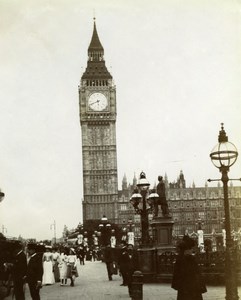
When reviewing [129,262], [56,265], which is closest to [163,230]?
[56,265]

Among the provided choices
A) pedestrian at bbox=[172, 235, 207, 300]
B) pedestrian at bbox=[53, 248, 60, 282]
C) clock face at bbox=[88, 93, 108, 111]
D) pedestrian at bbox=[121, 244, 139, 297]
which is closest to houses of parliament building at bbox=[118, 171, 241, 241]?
clock face at bbox=[88, 93, 108, 111]

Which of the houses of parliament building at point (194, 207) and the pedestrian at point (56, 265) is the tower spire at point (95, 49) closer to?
the houses of parliament building at point (194, 207)

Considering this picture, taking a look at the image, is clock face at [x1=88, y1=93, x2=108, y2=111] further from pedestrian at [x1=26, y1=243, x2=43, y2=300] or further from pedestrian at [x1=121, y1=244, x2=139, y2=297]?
pedestrian at [x1=26, y1=243, x2=43, y2=300]

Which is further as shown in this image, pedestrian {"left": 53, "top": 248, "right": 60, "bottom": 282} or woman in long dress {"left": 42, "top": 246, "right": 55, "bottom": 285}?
pedestrian {"left": 53, "top": 248, "right": 60, "bottom": 282}

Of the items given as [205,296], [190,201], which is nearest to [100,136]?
[190,201]

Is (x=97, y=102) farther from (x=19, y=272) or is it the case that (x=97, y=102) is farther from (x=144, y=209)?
(x=19, y=272)

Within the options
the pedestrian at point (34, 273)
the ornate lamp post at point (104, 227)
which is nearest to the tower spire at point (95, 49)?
the ornate lamp post at point (104, 227)
